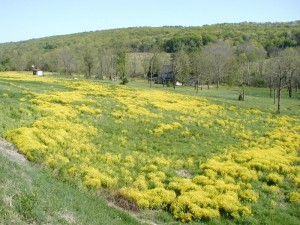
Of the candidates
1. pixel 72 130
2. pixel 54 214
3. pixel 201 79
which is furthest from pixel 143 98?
pixel 201 79

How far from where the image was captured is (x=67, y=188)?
18203mm

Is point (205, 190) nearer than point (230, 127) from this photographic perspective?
Yes

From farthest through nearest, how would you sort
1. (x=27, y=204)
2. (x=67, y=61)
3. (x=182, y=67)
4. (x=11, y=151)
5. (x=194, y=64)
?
(x=67, y=61), (x=182, y=67), (x=194, y=64), (x=11, y=151), (x=27, y=204)

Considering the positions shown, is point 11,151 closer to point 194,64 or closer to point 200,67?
point 200,67

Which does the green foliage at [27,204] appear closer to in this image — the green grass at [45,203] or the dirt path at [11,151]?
the green grass at [45,203]

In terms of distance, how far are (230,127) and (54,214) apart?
33621mm

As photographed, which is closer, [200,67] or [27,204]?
[27,204]

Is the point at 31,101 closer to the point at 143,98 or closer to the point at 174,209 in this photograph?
the point at 143,98

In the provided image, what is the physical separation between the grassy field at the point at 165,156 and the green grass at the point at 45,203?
236 centimetres

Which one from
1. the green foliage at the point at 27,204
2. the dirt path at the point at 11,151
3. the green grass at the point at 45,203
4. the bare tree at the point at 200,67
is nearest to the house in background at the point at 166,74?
the bare tree at the point at 200,67

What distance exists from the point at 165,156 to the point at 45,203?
17.2m

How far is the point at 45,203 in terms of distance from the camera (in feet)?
43.9

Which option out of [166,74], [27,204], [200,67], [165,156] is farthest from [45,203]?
[166,74]

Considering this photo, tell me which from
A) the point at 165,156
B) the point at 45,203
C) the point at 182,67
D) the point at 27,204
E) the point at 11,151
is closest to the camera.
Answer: the point at 27,204
